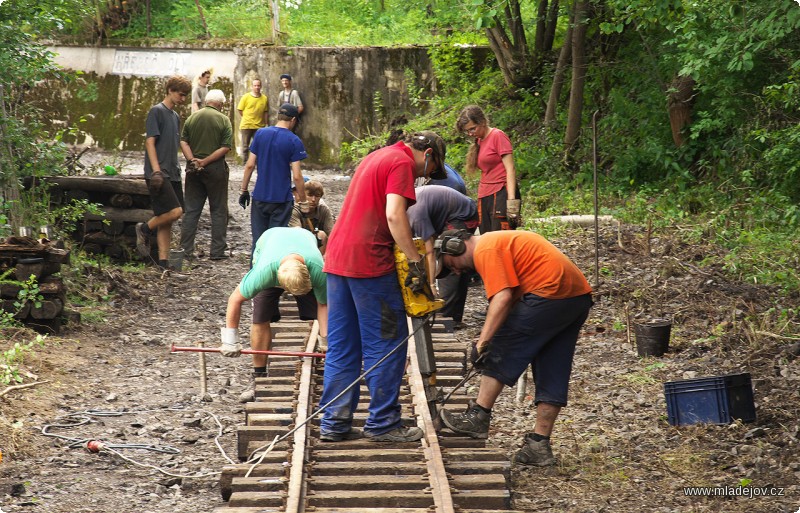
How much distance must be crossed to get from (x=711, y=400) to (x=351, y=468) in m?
2.71

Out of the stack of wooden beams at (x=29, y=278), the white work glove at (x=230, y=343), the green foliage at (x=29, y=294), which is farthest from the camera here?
the stack of wooden beams at (x=29, y=278)

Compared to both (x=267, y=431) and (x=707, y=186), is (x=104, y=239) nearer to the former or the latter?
(x=267, y=431)

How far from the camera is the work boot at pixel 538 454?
20.0 feet

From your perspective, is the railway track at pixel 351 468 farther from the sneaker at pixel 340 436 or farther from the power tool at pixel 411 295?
the power tool at pixel 411 295

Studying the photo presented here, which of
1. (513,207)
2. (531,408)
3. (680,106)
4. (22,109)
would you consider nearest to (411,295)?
(531,408)

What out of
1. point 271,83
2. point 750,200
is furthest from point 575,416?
point 271,83

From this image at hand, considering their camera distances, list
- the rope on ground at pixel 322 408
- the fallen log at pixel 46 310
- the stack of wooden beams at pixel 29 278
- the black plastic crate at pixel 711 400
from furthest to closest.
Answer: the fallen log at pixel 46 310 → the stack of wooden beams at pixel 29 278 → the black plastic crate at pixel 711 400 → the rope on ground at pixel 322 408

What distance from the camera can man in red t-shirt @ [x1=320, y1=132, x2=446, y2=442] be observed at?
579cm

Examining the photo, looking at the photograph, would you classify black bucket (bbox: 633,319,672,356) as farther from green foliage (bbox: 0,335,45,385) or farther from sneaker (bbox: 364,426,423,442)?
green foliage (bbox: 0,335,45,385)

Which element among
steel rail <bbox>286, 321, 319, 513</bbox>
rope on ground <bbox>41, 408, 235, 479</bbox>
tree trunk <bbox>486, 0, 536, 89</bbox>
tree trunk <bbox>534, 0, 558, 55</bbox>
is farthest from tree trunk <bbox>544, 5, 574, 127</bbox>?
rope on ground <bbox>41, 408, 235, 479</bbox>

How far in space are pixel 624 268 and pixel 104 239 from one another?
20.8 feet

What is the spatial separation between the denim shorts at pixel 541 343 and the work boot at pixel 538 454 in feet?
0.92

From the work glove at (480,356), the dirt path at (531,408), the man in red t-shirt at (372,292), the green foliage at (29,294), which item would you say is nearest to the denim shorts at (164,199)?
the dirt path at (531,408)

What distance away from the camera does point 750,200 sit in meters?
12.6
